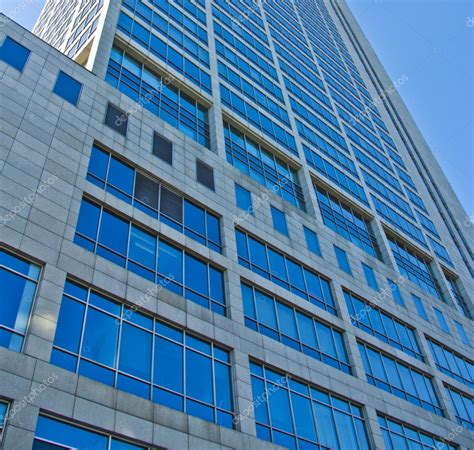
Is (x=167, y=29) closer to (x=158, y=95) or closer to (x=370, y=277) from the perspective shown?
(x=158, y=95)

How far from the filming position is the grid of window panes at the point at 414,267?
37.4m

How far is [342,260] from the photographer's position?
1210 inches

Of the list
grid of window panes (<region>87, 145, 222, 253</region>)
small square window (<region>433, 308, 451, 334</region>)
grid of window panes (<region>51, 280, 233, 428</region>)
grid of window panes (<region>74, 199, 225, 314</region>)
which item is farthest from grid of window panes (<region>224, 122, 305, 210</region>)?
grid of window panes (<region>51, 280, 233, 428</region>)

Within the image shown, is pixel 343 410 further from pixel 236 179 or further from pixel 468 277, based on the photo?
pixel 468 277

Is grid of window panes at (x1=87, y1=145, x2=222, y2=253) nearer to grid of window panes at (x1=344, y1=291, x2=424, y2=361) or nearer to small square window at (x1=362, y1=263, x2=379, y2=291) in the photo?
grid of window panes at (x1=344, y1=291, x2=424, y2=361)

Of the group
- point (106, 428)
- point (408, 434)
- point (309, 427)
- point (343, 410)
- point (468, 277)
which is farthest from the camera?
point (468, 277)

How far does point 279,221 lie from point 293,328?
620cm

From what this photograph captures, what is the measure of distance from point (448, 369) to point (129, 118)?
23.9 meters

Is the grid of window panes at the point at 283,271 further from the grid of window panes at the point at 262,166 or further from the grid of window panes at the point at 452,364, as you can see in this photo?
the grid of window panes at the point at 452,364

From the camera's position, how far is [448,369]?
32406 mm

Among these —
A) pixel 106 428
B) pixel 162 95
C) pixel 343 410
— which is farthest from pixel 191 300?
pixel 162 95

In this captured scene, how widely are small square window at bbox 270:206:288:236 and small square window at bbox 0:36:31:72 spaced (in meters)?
13.8

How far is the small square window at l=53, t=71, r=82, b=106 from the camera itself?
2138cm

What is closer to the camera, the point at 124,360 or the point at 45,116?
the point at 124,360
